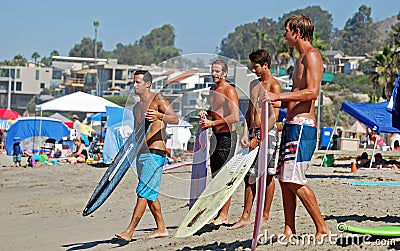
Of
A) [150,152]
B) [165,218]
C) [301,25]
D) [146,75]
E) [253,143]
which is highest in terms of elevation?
[301,25]

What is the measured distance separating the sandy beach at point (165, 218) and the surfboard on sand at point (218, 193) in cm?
36

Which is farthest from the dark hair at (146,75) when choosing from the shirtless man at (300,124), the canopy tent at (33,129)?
the canopy tent at (33,129)

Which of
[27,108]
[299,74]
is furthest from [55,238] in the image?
[27,108]

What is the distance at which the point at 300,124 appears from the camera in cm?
545

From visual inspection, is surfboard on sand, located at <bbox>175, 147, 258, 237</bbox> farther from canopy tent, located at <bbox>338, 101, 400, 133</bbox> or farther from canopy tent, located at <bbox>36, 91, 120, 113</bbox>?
canopy tent, located at <bbox>36, 91, 120, 113</bbox>

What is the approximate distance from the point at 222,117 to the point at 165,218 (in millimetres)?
1945

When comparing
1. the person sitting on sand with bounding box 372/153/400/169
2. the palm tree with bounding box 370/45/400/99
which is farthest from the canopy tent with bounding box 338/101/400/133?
the palm tree with bounding box 370/45/400/99

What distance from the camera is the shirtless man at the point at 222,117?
691 centimetres

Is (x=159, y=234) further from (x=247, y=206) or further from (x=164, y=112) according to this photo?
(x=164, y=112)

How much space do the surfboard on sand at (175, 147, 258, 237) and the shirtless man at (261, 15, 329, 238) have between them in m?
0.47

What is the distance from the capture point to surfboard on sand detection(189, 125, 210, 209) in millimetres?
7062

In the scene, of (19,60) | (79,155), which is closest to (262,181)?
(79,155)

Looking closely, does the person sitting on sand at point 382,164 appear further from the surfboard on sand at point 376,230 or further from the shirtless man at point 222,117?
the surfboard on sand at point 376,230

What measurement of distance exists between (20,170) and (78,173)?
2197 mm
